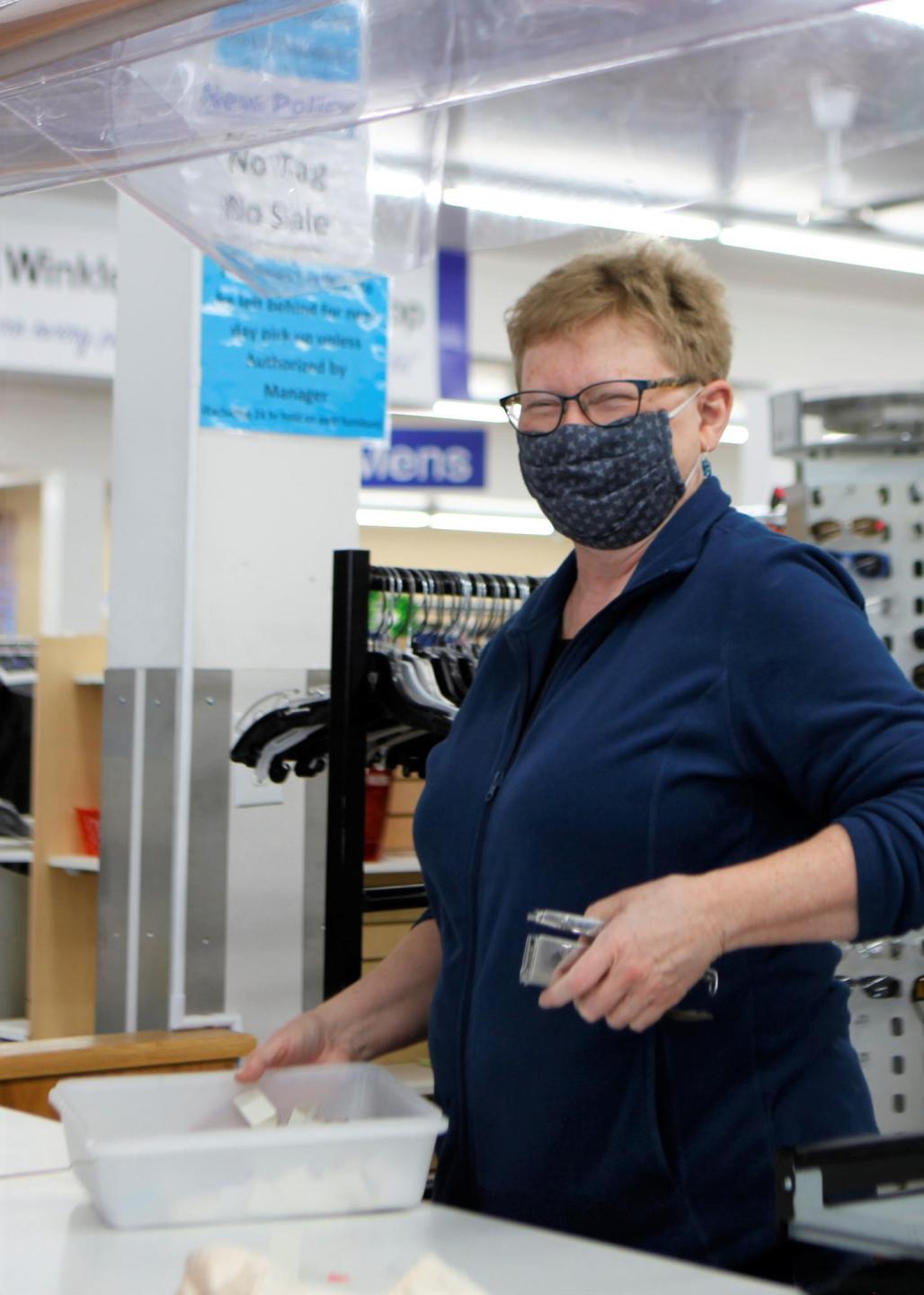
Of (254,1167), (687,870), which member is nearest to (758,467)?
(687,870)

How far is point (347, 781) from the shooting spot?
9.61 feet

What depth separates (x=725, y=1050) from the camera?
1623 millimetres

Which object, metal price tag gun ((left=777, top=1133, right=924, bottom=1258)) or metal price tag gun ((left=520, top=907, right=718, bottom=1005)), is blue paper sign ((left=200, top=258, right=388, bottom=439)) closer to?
metal price tag gun ((left=520, top=907, right=718, bottom=1005))

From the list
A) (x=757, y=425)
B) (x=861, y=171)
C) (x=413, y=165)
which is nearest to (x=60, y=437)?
(x=757, y=425)

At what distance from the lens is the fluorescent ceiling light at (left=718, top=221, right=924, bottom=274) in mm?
8812

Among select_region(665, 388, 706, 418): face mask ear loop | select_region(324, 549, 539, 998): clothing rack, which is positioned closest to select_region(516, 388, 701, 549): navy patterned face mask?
select_region(665, 388, 706, 418): face mask ear loop

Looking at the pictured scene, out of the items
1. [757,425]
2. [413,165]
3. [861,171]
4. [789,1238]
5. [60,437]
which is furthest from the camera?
[60,437]

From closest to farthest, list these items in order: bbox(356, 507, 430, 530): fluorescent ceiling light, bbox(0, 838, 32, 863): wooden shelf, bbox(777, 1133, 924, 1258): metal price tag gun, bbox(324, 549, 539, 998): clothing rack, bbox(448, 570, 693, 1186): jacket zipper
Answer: bbox(777, 1133, 924, 1258): metal price tag gun < bbox(448, 570, 693, 1186): jacket zipper < bbox(324, 549, 539, 998): clothing rack < bbox(0, 838, 32, 863): wooden shelf < bbox(356, 507, 430, 530): fluorescent ceiling light

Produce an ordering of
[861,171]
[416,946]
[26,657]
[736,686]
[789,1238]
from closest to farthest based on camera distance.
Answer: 1. [789,1238]
2. [736,686]
3. [416,946]
4. [26,657]
5. [861,171]

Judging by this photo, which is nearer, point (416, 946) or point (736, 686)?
point (736, 686)

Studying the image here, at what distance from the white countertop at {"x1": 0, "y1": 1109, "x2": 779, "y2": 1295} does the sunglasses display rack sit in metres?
1.66

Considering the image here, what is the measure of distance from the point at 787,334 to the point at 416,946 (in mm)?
9935

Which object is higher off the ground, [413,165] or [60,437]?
[60,437]

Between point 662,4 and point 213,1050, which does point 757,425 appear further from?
point 662,4
